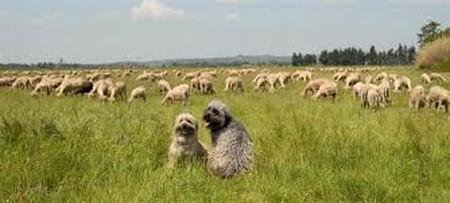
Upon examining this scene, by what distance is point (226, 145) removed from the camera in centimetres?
860

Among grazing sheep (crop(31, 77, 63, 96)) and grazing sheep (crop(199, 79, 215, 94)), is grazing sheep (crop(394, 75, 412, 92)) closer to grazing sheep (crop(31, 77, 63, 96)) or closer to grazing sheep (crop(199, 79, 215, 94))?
grazing sheep (crop(199, 79, 215, 94))

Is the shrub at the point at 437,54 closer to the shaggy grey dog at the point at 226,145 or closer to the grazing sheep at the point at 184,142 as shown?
the shaggy grey dog at the point at 226,145

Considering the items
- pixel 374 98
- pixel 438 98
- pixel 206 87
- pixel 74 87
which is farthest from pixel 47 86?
pixel 438 98

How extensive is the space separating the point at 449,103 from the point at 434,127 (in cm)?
718

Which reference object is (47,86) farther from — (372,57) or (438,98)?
(372,57)

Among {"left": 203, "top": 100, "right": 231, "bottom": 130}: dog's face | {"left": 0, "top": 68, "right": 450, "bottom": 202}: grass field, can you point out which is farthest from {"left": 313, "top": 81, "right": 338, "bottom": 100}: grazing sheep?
{"left": 203, "top": 100, "right": 231, "bottom": 130}: dog's face

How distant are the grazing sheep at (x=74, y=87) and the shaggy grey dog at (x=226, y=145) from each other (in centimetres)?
2303

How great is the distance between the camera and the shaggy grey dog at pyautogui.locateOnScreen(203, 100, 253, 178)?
28.0 ft

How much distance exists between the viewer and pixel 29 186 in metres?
7.25

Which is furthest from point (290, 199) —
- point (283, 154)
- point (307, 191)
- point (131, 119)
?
point (131, 119)

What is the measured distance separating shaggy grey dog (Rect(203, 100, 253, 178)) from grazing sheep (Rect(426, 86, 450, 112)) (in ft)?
36.7

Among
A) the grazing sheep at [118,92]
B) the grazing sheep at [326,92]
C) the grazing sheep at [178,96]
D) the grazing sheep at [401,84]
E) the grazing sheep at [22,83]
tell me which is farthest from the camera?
the grazing sheep at [22,83]

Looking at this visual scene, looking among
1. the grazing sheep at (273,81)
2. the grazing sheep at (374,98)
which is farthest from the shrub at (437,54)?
the grazing sheep at (374,98)

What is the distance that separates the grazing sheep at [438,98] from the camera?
1883cm
